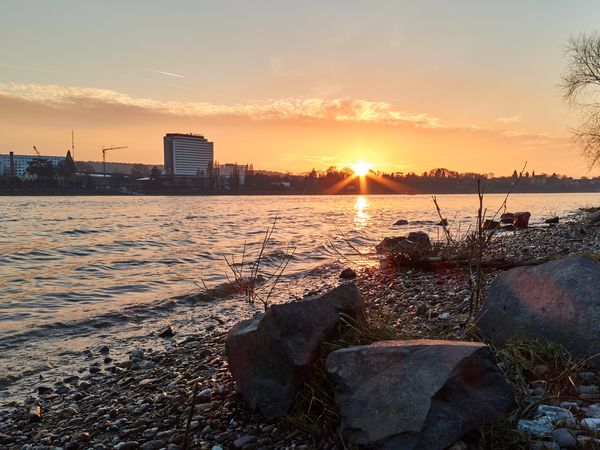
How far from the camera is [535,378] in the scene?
11.8 feet

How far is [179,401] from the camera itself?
4473mm

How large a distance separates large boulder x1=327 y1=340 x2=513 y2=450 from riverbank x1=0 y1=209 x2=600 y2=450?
22cm

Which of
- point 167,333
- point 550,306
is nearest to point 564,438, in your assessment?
point 550,306

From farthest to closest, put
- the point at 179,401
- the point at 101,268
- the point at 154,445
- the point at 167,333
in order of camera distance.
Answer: the point at 101,268 < the point at 167,333 < the point at 179,401 < the point at 154,445

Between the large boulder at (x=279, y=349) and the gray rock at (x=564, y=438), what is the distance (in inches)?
71.5

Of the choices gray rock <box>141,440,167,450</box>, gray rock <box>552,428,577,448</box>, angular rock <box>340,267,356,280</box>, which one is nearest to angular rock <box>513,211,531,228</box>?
angular rock <box>340,267,356,280</box>

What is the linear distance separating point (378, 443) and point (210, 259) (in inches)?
616

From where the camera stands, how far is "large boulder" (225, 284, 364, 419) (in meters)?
3.62

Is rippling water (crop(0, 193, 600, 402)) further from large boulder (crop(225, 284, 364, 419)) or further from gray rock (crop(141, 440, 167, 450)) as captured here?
large boulder (crop(225, 284, 364, 419))

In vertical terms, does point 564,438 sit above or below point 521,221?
above

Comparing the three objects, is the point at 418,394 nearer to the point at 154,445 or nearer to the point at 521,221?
the point at 154,445

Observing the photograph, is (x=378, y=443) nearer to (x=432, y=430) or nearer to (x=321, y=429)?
(x=432, y=430)

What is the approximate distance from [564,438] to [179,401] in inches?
136

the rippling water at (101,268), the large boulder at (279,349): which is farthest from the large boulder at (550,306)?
the rippling water at (101,268)
